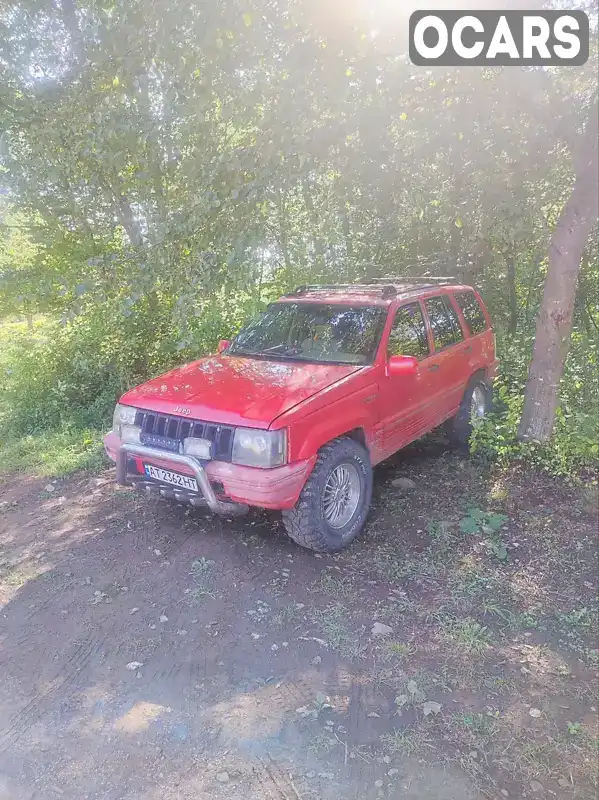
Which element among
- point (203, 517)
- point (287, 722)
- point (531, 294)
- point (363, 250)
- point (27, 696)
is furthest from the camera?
point (363, 250)

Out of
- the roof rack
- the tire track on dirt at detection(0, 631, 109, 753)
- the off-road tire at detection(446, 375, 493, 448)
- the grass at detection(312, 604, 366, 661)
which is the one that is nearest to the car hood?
the roof rack

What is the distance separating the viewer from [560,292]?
15.3ft

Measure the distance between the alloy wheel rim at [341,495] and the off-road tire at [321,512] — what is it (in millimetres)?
39

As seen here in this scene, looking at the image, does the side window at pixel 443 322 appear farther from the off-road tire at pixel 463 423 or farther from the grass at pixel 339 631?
the grass at pixel 339 631

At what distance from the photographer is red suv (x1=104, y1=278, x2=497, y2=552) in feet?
12.1

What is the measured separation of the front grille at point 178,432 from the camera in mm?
3738

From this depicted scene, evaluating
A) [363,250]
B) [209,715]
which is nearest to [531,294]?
[363,250]

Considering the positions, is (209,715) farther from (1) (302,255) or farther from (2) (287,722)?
(1) (302,255)

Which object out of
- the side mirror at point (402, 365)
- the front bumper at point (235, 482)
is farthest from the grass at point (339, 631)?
the side mirror at point (402, 365)

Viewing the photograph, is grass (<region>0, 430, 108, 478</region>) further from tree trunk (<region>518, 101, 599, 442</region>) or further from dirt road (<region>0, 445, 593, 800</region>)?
tree trunk (<region>518, 101, 599, 442</region>)

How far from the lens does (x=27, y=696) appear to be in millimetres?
2805

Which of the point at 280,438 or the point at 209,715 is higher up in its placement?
the point at 280,438

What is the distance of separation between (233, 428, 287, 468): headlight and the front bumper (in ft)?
0.16

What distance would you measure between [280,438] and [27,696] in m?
1.96
